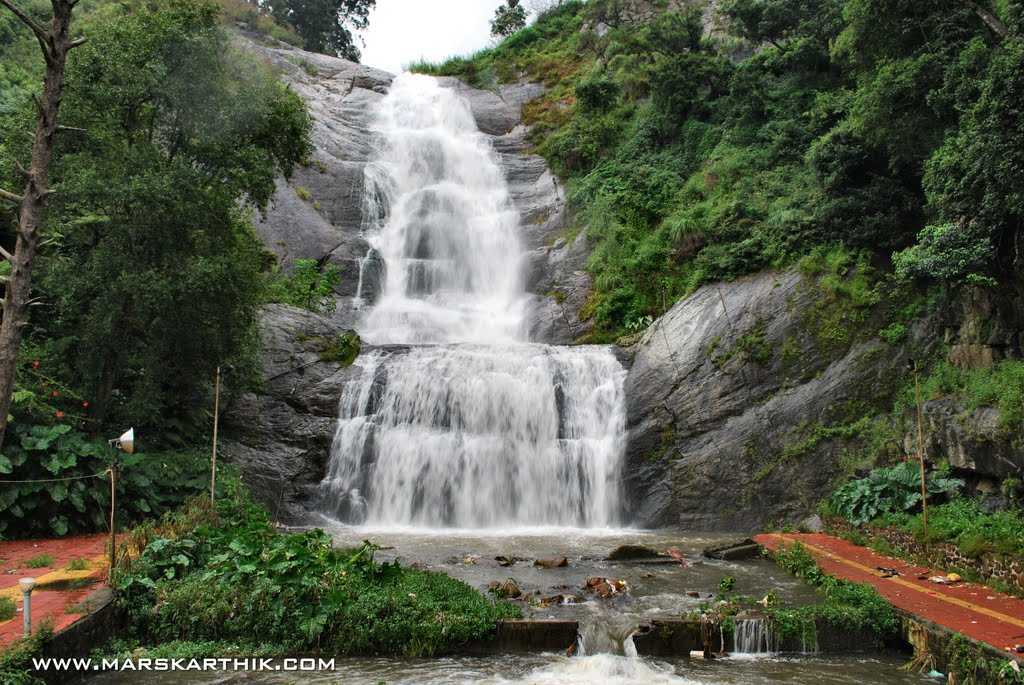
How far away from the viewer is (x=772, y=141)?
23.0 metres

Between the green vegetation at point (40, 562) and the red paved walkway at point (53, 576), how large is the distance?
4 cm

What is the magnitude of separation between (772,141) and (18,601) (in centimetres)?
2177

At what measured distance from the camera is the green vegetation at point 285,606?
8.14 metres

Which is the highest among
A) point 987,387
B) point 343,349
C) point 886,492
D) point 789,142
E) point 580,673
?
point 789,142

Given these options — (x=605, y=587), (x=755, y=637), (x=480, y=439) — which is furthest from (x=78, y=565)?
(x=480, y=439)

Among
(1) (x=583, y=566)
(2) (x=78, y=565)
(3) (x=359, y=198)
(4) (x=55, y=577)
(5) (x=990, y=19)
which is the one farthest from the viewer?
(3) (x=359, y=198)

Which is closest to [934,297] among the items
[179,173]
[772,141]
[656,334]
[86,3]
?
[656,334]

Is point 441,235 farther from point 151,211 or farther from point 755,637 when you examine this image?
point 755,637

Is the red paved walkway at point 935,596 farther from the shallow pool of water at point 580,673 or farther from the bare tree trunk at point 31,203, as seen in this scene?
the bare tree trunk at point 31,203

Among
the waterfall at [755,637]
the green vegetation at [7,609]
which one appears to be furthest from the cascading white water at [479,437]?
the green vegetation at [7,609]

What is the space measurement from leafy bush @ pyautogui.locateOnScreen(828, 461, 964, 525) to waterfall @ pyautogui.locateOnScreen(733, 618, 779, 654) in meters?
5.53

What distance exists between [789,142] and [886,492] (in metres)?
12.4

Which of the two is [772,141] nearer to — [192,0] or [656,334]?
[656,334]

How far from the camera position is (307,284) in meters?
24.5
